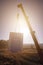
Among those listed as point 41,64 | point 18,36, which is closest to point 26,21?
point 18,36

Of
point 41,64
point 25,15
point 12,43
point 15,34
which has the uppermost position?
point 25,15

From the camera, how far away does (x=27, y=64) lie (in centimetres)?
1855

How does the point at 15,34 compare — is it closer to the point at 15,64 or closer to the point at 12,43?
the point at 12,43

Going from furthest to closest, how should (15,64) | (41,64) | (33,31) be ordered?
(33,31)
(41,64)
(15,64)

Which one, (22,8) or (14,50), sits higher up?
(22,8)

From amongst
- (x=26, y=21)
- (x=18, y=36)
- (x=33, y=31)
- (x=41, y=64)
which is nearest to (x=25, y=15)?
(x=26, y=21)

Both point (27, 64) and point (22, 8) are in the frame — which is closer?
point (27, 64)

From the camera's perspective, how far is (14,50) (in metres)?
19.6

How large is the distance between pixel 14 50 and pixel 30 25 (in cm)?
631

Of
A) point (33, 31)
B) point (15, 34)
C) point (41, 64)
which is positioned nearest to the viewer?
point (15, 34)

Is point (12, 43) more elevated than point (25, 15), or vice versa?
point (25, 15)

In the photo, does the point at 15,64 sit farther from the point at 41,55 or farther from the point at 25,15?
the point at 25,15

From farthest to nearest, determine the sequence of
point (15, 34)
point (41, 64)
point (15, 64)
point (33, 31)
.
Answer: point (33, 31) → point (41, 64) → point (15, 34) → point (15, 64)

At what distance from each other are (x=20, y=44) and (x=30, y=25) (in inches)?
217
